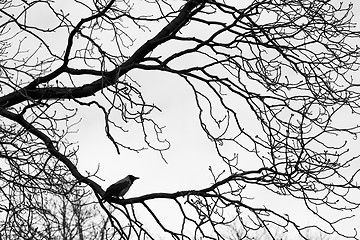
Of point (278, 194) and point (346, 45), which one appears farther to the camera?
point (346, 45)

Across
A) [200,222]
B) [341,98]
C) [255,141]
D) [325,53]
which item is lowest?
[200,222]

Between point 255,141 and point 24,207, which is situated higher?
point 255,141

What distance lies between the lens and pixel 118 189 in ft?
25.8

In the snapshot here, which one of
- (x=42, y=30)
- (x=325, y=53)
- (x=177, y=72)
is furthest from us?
(x=325, y=53)

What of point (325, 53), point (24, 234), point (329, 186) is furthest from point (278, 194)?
point (24, 234)

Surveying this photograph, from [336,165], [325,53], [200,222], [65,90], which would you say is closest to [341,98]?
[325,53]

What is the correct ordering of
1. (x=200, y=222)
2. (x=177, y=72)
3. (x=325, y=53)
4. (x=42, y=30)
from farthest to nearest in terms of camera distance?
1. (x=325, y=53)
2. (x=177, y=72)
3. (x=42, y=30)
4. (x=200, y=222)

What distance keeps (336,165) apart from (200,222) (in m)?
1.56

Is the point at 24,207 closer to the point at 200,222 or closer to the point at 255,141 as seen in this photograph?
the point at 200,222

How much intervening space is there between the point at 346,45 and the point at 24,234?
448cm

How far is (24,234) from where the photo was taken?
25.9 feet

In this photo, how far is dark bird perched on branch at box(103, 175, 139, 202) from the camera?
24.9 feet

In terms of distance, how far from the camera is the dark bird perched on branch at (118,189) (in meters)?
7.60

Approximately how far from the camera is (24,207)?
808cm
